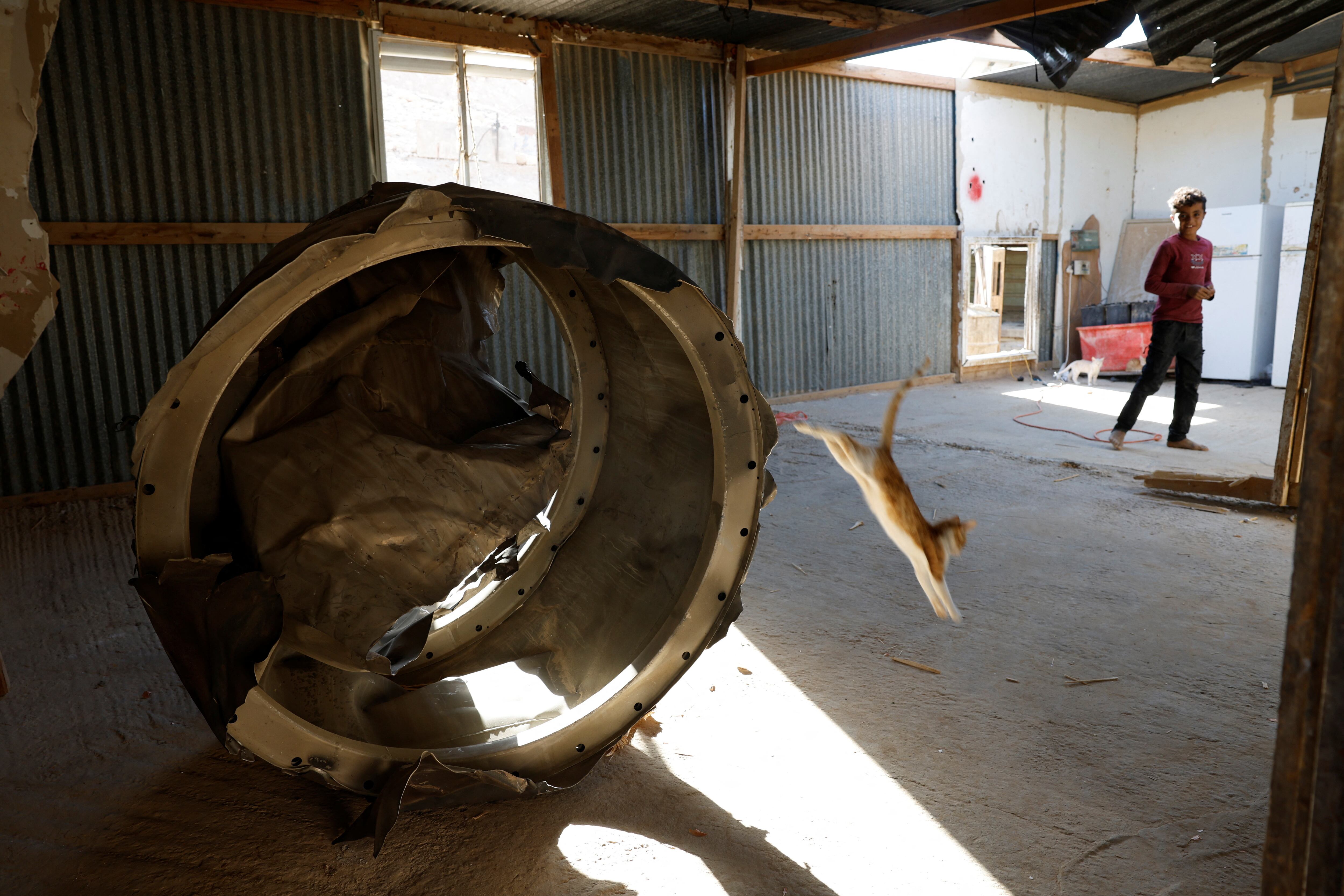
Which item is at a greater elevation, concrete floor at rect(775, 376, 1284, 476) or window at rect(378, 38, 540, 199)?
window at rect(378, 38, 540, 199)

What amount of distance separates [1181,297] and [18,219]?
6611 millimetres

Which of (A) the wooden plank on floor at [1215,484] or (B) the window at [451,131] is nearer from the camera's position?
(A) the wooden plank on floor at [1215,484]

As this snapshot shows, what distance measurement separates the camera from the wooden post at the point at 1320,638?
100 cm

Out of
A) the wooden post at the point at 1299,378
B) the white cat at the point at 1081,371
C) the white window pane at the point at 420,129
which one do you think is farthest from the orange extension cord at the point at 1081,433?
the white window pane at the point at 420,129

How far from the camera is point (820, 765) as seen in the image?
251 cm

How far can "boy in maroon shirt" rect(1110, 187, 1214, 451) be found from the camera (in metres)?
6.09

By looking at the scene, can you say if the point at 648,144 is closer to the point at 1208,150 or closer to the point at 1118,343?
the point at 1118,343

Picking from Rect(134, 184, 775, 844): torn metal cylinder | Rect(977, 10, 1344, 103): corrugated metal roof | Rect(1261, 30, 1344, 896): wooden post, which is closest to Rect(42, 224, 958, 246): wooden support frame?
Rect(134, 184, 775, 844): torn metal cylinder

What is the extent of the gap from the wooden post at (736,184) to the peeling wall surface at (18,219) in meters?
6.47

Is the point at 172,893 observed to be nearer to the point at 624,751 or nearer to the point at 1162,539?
the point at 624,751

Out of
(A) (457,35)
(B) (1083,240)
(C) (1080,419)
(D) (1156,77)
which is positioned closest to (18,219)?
(A) (457,35)

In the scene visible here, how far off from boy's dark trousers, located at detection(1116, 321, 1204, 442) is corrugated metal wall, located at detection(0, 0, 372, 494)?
20.7 ft

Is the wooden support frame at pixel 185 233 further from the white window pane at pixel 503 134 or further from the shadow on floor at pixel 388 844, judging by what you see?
the shadow on floor at pixel 388 844

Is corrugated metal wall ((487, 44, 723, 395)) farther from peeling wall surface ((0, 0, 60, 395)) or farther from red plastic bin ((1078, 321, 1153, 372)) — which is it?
red plastic bin ((1078, 321, 1153, 372))
